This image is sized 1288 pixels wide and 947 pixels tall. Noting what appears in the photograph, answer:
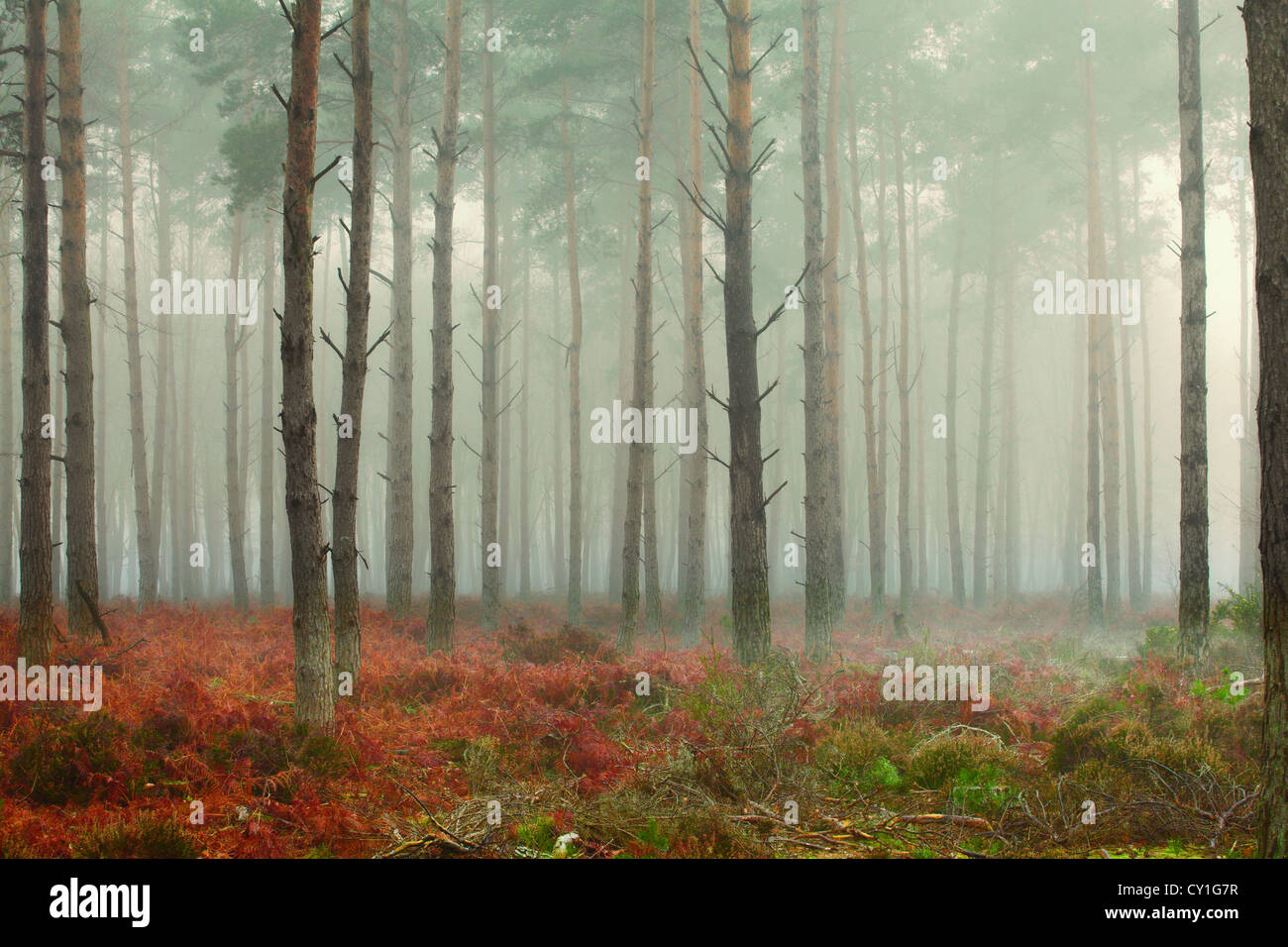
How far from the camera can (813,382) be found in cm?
1396

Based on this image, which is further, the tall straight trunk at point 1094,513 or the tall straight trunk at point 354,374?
the tall straight trunk at point 1094,513

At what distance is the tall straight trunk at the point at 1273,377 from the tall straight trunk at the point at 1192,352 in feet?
23.2

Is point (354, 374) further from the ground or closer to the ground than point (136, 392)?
closer to the ground

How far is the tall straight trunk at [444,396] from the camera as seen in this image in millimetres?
12562

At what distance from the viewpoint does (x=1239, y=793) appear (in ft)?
19.1

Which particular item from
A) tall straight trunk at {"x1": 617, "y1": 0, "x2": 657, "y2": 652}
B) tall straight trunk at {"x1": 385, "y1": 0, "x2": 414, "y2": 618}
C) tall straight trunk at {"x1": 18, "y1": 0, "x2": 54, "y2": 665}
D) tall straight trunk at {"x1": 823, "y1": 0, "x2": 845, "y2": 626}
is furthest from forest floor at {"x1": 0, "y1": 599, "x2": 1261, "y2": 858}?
tall straight trunk at {"x1": 823, "y1": 0, "x2": 845, "y2": 626}

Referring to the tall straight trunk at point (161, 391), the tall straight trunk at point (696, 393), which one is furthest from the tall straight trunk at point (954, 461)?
the tall straight trunk at point (161, 391)

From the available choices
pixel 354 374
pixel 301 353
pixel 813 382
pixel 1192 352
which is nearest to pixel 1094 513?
pixel 1192 352

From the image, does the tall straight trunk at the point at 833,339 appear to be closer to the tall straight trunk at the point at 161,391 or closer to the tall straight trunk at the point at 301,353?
the tall straight trunk at the point at 301,353

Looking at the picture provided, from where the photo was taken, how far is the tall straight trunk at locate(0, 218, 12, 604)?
63.5ft

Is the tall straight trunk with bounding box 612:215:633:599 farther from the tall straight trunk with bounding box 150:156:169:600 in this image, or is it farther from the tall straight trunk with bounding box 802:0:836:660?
the tall straight trunk with bounding box 150:156:169:600

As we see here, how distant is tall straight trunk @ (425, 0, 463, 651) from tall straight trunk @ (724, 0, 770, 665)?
14.5 feet

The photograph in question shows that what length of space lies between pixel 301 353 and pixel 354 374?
259 centimetres

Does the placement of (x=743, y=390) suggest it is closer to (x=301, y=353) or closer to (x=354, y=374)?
(x=354, y=374)
